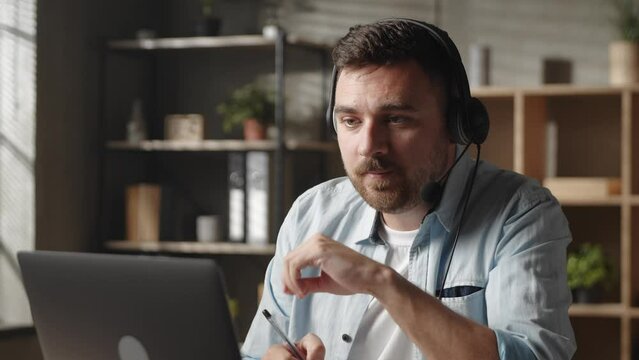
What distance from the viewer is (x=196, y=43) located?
4.29 m

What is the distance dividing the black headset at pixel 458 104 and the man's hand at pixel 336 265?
1.24ft

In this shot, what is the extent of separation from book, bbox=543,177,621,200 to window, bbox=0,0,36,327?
2.04 meters

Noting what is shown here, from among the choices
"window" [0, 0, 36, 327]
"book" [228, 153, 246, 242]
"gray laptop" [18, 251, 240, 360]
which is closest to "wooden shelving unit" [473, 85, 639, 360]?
"book" [228, 153, 246, 242]

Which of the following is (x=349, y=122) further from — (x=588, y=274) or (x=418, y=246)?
(x=588, y=274)

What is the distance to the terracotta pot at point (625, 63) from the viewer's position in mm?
3906

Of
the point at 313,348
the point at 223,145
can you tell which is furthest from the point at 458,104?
the point at 223,145

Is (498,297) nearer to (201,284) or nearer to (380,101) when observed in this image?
(380,101)

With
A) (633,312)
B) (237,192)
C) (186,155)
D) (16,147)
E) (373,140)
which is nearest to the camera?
(373,140)

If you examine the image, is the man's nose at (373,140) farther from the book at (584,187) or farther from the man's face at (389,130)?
the book at (584,187)

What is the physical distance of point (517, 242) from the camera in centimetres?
171

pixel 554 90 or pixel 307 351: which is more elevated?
pixel 554 90

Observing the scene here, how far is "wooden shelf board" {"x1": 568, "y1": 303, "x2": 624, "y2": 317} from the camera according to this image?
384cm

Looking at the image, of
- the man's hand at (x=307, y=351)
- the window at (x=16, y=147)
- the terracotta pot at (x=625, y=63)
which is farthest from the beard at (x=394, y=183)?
the window at (x=16, y=147)

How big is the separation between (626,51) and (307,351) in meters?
2.74
